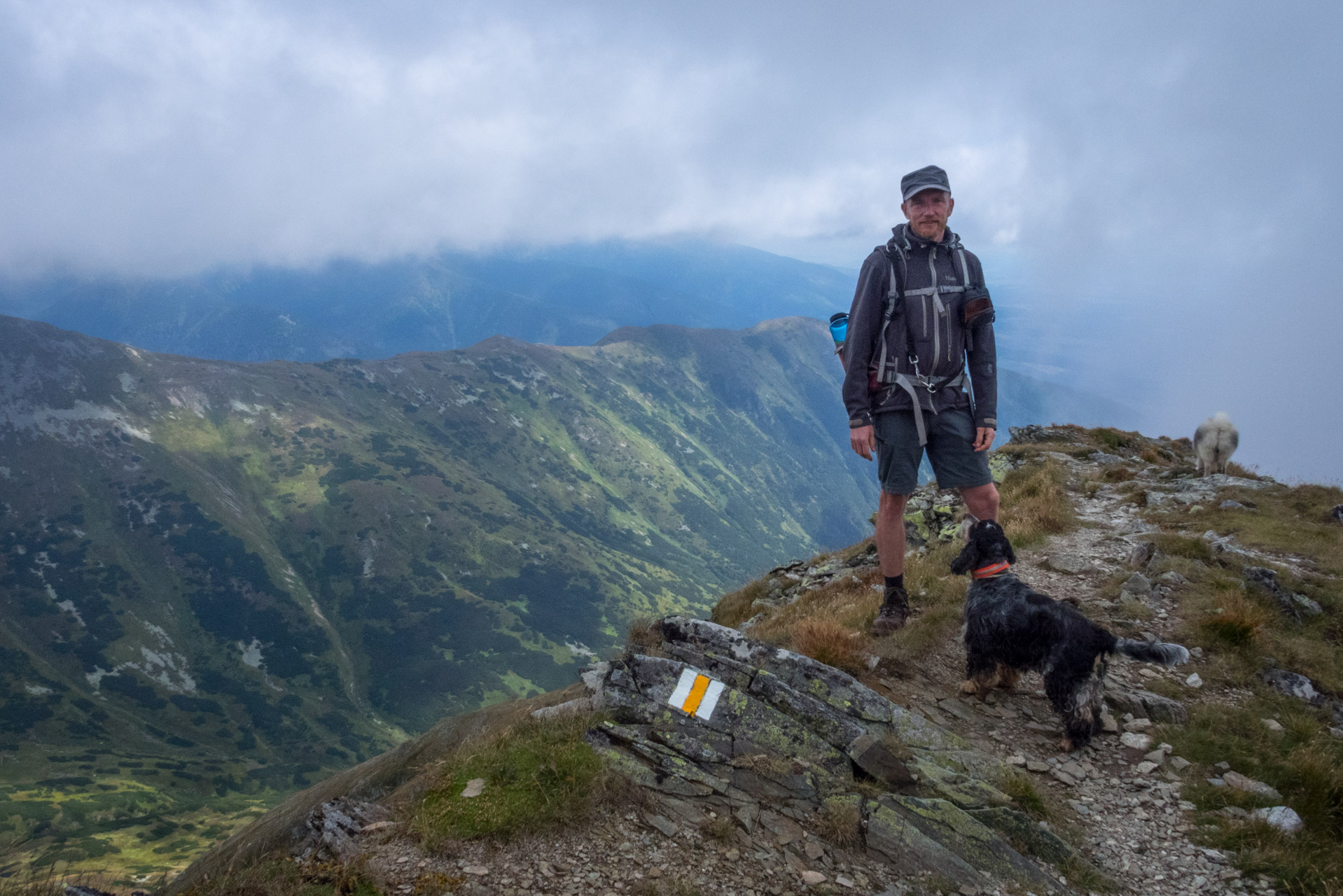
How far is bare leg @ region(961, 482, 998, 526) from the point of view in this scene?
7.08 metres

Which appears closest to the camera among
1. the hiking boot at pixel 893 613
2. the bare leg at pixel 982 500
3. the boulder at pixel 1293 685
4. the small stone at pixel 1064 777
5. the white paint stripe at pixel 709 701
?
the small stone at pixel 1064 777

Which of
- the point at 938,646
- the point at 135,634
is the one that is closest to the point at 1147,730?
the point at 938,646

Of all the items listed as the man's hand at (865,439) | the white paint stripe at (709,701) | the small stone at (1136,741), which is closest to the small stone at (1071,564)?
the small stone at (1136,741)

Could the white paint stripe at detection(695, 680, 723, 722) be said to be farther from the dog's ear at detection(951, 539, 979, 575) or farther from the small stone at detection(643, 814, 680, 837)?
the dog's ear at detection(951, 539, 979, 575)

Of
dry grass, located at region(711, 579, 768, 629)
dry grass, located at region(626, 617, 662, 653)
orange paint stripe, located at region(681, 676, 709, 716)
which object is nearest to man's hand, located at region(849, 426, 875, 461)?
orange paint stripe, located at region(681, 676, 709, 716)

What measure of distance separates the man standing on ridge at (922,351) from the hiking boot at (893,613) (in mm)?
1729

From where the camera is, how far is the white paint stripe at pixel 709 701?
18.9 feet

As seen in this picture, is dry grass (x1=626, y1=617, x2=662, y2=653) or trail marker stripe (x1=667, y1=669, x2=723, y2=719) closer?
trail marker stripe (x1=667, y1=669, x2=723, y2=719)

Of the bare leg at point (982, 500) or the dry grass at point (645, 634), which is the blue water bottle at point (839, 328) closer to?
the bare leg at point (982, 500)

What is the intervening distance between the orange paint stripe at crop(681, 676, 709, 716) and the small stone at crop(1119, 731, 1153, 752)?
3.94 meters

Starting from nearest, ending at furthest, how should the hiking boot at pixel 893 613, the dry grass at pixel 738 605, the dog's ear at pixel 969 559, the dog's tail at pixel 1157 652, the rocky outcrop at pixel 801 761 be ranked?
1. the rocky outcrop at pixel 801 761
2. the dog's tail at pixel 1157 652
3. the dog's ear at pixel 969 559
4. the hiking boot at pixel 893 613
5. the dry grass at pixel 738 605

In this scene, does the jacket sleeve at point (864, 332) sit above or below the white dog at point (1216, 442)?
below

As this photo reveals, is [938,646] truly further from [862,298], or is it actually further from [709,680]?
[862,298]

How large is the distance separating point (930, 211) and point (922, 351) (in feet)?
4.57
